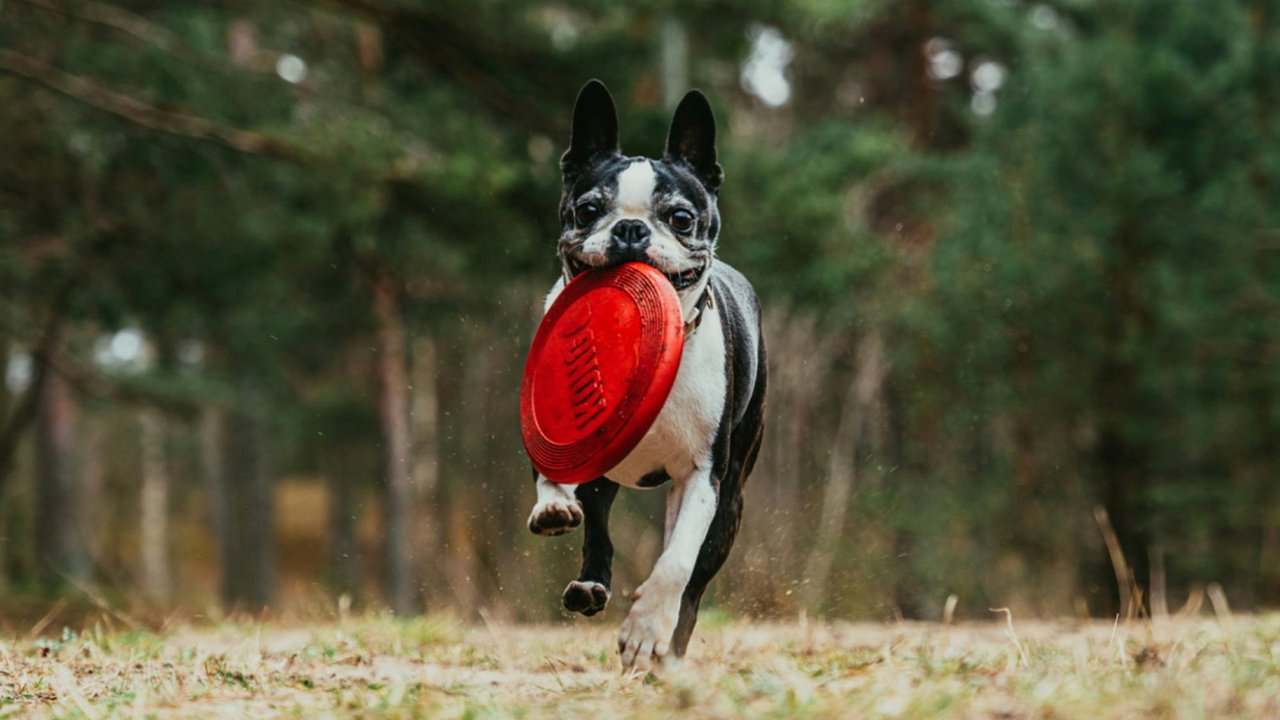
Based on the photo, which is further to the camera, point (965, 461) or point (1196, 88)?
point (965, 461)

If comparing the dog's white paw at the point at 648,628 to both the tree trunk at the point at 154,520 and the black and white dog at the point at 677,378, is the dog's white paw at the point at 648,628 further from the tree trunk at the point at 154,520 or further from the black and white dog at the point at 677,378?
the tree trunk at the point at 154,520

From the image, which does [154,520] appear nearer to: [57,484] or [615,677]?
[57,484]

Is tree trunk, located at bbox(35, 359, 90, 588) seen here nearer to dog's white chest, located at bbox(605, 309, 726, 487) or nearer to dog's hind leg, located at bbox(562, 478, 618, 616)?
dog's hind leg, located at bbox(562, 478, 618, 616)

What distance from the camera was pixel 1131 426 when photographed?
14180 mm

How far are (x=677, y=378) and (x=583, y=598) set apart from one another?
31.4 inches

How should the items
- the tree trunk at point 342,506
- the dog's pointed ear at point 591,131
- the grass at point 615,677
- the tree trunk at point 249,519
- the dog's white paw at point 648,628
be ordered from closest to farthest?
1. the grass at point 615,677
2. the dog's white paw at point 648,628
3. the dog's pointed ear at point 591,131
4. the tree trunk at point 249,519
5. the tree trunk at point 342,506

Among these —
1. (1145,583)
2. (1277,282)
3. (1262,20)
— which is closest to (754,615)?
(1145,583)

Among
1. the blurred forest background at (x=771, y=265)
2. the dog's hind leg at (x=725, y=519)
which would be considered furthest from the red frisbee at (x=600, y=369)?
the blurred forest background at (x=771, y=265)

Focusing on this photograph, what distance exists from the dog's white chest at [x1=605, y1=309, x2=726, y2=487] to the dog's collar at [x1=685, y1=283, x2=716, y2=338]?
0.02 meters

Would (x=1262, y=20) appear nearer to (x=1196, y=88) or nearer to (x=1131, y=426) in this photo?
(x=1196, y=88)

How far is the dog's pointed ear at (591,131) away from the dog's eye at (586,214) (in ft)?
0.85

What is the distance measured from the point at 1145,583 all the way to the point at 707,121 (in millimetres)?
12296

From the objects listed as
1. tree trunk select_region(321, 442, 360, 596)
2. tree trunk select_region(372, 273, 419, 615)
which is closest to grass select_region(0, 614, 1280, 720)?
tree trunk select_region(372, 273, 419, 615)

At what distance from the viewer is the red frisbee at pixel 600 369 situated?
4.09 m
